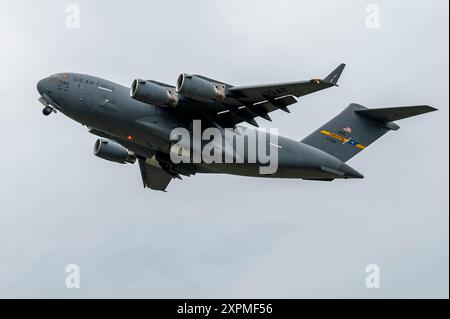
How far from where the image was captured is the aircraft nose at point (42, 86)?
2597cm

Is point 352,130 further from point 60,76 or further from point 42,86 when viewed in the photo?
point 42,86

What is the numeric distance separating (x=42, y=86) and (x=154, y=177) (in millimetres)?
6313

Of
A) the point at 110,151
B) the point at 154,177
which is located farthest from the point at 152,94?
the point at 154,177

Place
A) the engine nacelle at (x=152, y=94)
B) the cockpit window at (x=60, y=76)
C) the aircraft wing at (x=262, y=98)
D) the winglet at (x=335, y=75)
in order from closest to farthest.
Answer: the winglet at (x=335, y=75) < the aircraft wing at (x=262, y=98) < the engine nacelle at (x=152, y=94) < the cockpit window at (x=60, y=76)

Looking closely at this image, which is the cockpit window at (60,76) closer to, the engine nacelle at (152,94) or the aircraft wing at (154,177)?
the engine nacelle at (152,94)

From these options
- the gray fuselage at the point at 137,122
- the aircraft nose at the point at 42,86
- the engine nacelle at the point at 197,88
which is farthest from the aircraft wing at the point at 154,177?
the engine nacelle at the point at 197,88

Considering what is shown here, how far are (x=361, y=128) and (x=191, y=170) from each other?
5740 mm

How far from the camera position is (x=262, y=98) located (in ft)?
85.2

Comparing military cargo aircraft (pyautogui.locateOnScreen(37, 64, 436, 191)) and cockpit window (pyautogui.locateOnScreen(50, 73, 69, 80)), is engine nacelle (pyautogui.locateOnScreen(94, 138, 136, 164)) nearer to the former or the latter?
military cargo aircraft (pyautogui.locateOnScreen(37, 64, 436, 191))

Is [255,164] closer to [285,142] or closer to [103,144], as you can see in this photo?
[285,142]

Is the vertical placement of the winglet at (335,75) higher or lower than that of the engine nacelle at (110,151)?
higher

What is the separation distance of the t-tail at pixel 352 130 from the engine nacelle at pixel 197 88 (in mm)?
4796

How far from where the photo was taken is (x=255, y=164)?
27.3 m

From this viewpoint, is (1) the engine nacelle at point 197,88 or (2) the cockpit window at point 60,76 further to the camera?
(2) the cockpit window at point 60,76
